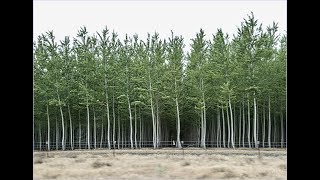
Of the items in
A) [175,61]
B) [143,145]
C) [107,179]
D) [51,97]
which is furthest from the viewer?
[143,145]

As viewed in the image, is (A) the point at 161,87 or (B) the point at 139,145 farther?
(B) the point at 139,145

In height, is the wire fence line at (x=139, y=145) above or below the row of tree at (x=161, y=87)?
below

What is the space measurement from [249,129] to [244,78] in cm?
184

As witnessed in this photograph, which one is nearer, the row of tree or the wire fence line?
the row of tree

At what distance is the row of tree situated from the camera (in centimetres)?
1007

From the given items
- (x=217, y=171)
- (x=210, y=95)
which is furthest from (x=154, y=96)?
(x=217, y=171)

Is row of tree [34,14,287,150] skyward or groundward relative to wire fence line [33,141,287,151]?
skyward

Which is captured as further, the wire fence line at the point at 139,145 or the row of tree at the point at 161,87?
the wire fence line at the point at 139,145

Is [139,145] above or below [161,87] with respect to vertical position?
below

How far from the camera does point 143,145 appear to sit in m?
11.7

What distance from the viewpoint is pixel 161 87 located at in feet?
34.5

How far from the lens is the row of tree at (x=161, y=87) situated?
10.1 metres

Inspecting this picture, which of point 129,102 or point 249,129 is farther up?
point 129,102
